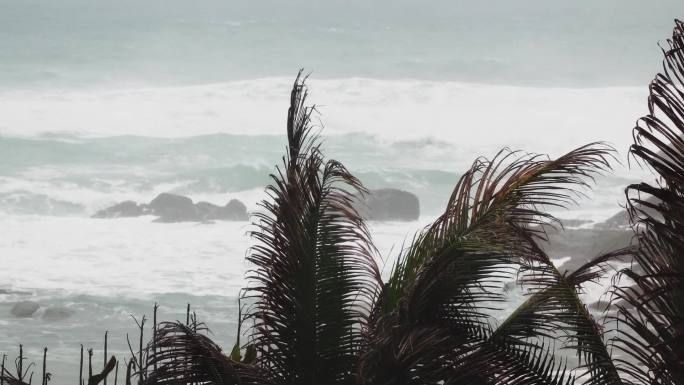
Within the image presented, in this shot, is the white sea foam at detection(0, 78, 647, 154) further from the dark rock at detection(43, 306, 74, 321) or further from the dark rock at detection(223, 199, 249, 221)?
the dark rock at detection(43, 306, 74, 321)

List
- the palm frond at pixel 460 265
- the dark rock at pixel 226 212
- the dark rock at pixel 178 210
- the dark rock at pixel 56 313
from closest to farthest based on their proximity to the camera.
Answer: the palm frond at pixel 460 265 → the dark rock at pixel 56 313 → the dark rock at pixel 178 210 → the dark rock at pixel 226 212

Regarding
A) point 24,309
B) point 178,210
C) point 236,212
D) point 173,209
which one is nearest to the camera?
point 24,309

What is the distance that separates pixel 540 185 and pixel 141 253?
115ft

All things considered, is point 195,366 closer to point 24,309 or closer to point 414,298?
point 414,298

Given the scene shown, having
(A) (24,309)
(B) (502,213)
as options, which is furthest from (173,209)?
(B) (502,213)

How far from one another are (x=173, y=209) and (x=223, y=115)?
2488cm

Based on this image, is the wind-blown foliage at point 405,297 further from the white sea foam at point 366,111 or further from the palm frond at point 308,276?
the white sea foam at point 366,111

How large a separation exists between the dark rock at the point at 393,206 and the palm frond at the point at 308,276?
4154 centimetres

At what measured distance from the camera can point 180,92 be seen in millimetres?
76438

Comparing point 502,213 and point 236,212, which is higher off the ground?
point 236,212

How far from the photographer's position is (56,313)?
88.1 feet

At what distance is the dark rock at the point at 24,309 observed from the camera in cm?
2723

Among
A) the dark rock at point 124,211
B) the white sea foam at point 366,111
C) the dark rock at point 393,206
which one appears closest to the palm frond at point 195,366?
the dark rock at point 393,206

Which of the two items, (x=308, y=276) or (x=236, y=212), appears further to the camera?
(x=236, y=212)
